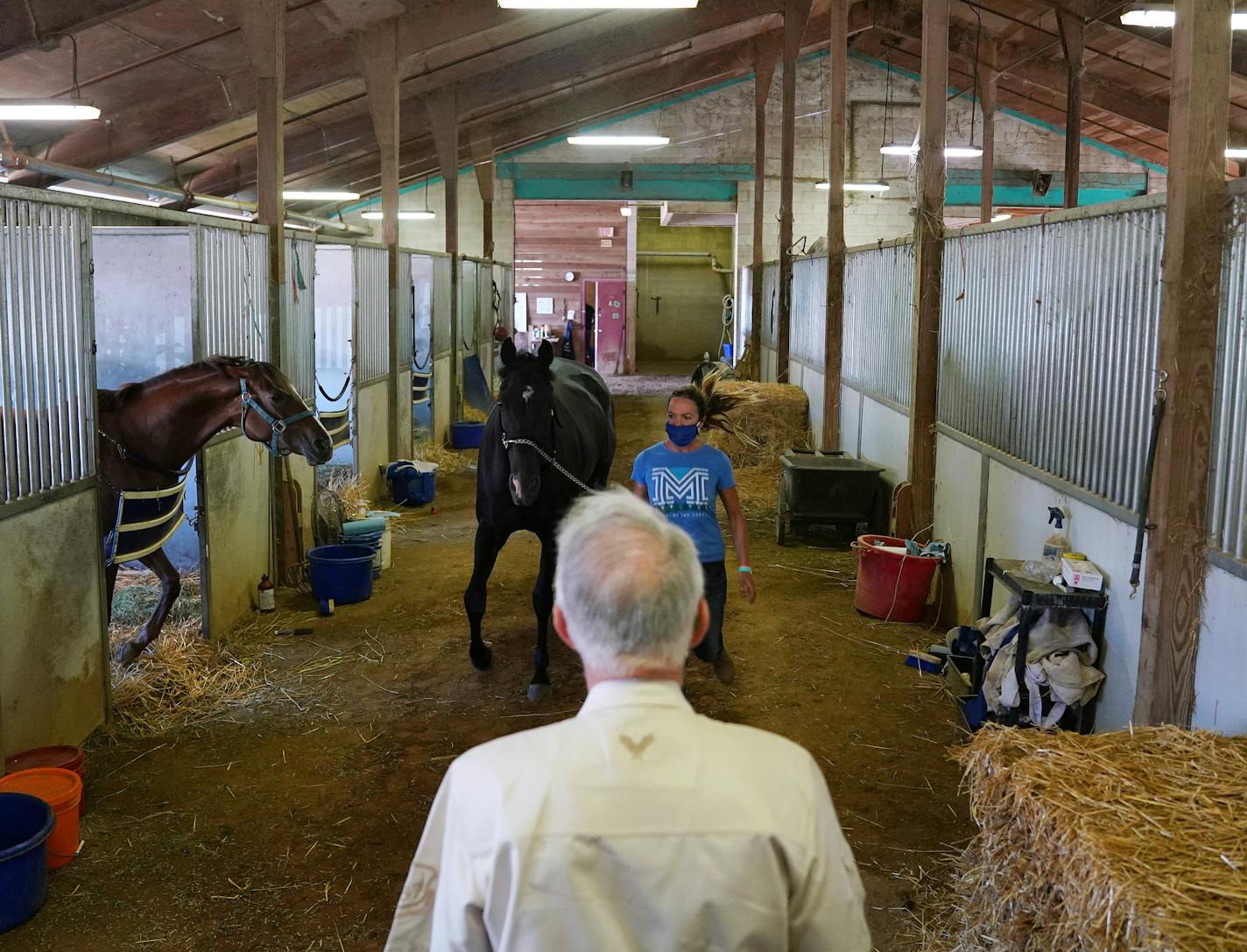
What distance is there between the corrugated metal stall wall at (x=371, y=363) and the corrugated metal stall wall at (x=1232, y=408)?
6843 mm

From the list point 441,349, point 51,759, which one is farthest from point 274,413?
point 441,349

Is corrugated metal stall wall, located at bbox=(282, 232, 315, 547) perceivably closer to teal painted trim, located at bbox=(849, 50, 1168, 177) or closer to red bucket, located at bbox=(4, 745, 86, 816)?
red bucket, located at bbox=(4, 745, 86, 816)

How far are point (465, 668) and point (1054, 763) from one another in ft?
11.2

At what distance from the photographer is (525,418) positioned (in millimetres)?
5035

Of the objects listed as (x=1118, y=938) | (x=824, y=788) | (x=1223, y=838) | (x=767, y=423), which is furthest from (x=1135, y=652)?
(x=767, y=423)

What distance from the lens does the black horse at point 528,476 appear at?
197 inches

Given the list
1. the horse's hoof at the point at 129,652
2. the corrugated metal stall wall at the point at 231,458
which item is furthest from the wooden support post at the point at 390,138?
the horse's hoof at the point at 129,652

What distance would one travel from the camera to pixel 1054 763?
252 cm

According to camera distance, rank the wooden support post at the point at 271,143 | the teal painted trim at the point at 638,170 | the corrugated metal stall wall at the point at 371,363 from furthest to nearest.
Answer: the teal painted trim at the point at 638,170, the corrugated metal stall wall at the point at 371,363, the wooden support post at the point at 271,143

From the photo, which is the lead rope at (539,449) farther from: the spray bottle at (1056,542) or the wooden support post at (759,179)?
the wooden support post at (759,179)

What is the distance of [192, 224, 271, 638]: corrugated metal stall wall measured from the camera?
5.57m

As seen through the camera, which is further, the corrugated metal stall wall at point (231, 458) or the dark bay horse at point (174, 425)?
the corrugated metal stall wall at point (231, 458)

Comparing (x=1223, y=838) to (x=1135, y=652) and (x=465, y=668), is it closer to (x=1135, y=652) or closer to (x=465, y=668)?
(x=1135, y=652)

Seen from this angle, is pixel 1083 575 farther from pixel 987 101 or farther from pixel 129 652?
pixel 987 101
